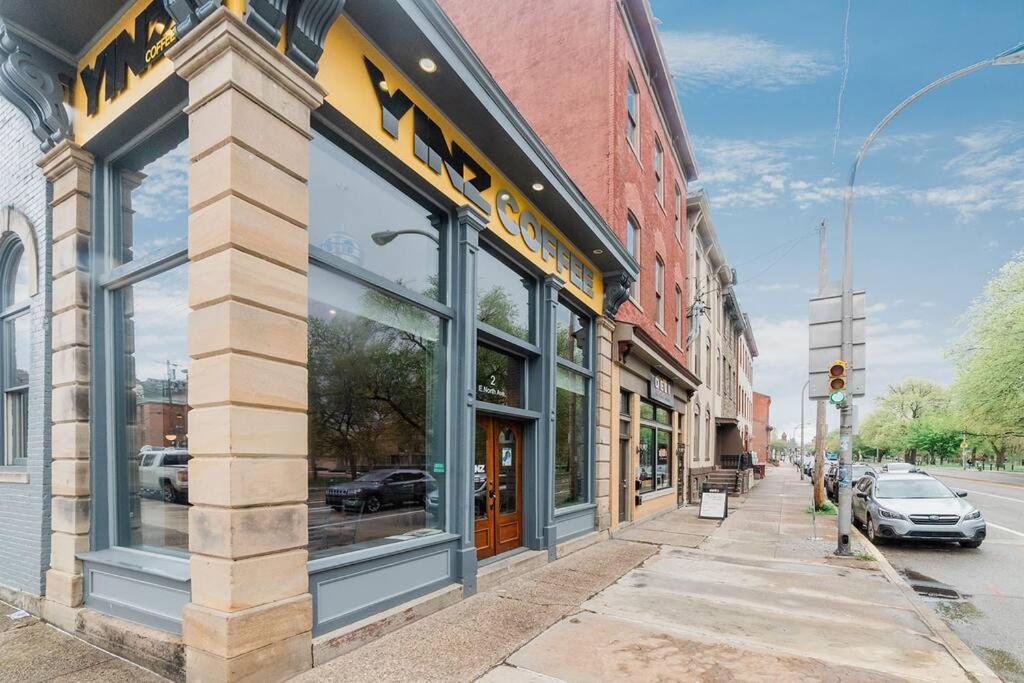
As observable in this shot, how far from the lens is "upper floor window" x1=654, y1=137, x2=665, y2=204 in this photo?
18.7 meters

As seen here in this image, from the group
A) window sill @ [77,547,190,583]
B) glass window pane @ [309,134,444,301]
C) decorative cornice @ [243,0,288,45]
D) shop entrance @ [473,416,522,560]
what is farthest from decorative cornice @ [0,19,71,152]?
shop entrance @ [473,416,522,560]

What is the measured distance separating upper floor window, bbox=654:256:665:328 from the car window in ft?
24.1

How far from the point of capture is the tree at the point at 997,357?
1409 inches

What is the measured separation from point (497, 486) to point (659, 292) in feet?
38.0

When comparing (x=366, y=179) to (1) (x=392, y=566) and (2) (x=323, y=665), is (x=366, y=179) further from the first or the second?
(2) (x=323, y=665)

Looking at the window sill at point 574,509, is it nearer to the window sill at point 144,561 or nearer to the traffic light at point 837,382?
the traffic light at point 837,382

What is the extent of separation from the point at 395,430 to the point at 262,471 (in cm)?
233

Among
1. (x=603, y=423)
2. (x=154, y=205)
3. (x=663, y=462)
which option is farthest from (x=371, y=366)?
(x=663, y=462)

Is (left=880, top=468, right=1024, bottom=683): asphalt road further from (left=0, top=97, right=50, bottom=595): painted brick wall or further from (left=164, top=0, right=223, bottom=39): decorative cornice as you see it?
(left=0, top=97, right=50, bottom=595): painted brick wall

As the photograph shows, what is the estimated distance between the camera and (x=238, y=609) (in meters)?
4.37

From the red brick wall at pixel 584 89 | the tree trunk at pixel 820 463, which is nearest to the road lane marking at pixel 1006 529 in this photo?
the tree trunk at pixel 820 463

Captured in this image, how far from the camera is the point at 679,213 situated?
22172 millimetres

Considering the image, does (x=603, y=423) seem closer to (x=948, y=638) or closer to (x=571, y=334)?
(x=571, y=334)

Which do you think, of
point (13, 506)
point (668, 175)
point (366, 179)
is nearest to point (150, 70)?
point (366, 179)
